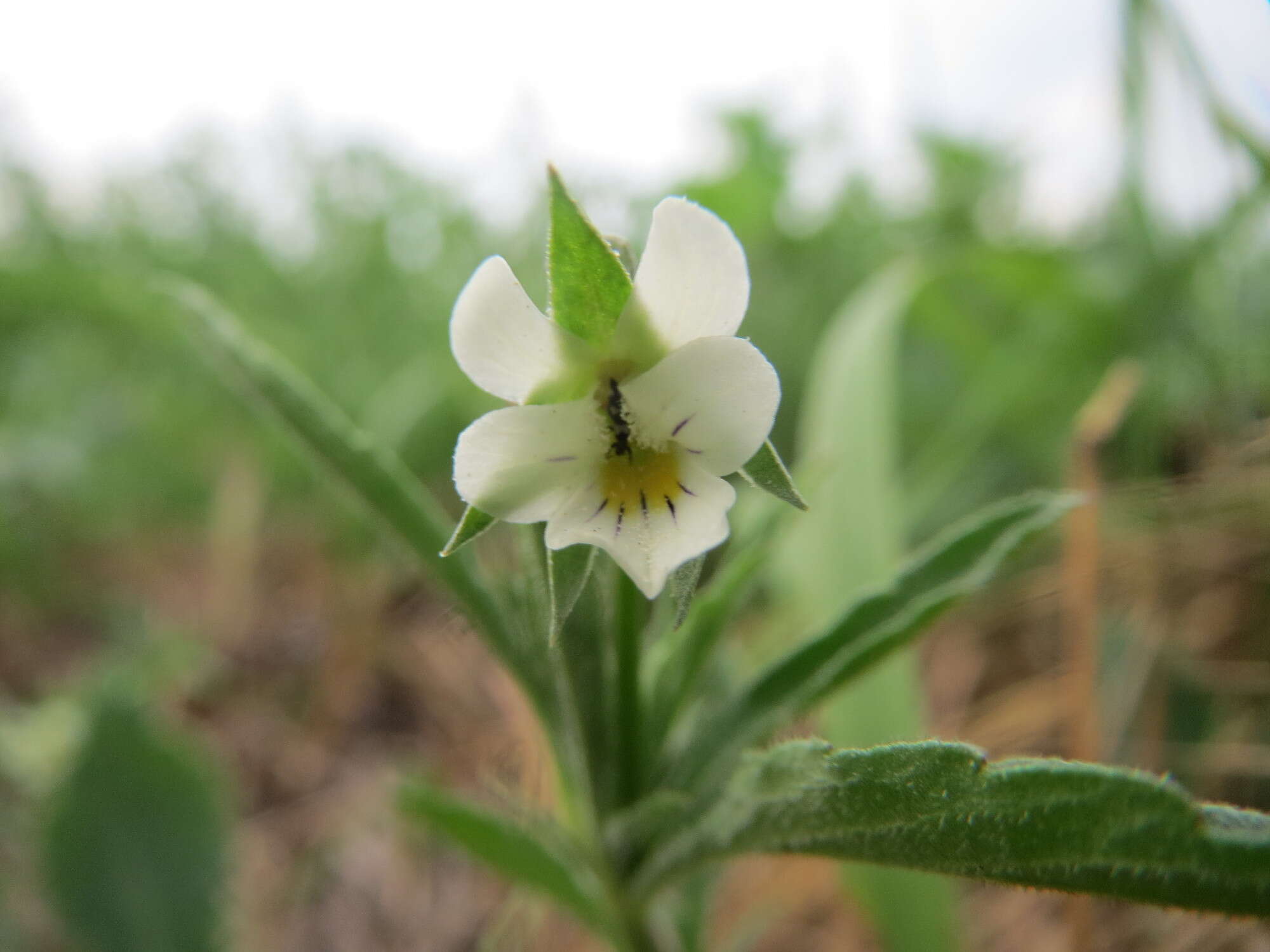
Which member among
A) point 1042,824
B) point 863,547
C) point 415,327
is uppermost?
point 415,327

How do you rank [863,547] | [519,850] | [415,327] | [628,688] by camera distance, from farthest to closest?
[415,327] < [863,547] < [519,850] < [628,688]

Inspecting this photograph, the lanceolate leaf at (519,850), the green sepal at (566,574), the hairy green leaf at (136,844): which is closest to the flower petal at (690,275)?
the green sepal at (566,574)

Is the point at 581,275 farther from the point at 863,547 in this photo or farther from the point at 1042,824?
the point at 863,547

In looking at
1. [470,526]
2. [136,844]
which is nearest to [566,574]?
[470,526]

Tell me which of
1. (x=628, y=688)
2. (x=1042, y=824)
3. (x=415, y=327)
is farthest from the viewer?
(x=415, y=327)

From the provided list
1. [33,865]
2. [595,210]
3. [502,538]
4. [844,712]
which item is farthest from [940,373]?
[33,865]

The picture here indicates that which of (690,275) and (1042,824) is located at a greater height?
(690,275)

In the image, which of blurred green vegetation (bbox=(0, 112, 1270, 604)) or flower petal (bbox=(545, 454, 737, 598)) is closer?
flower petal (bbox=(545, 454, 737, 598))

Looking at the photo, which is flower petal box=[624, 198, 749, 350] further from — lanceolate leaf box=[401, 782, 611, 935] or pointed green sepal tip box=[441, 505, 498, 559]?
lanceolate leaf box=[401, 782, 611, 935]

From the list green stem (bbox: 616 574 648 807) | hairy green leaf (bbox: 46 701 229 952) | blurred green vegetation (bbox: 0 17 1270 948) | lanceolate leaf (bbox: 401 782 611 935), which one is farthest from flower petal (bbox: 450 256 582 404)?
blurred green vegetation (bbox: 0 17 1270 948)
